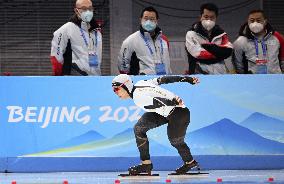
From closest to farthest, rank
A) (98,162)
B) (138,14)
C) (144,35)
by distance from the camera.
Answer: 1. (98,162)
2. (144,35)
3. (138,14)

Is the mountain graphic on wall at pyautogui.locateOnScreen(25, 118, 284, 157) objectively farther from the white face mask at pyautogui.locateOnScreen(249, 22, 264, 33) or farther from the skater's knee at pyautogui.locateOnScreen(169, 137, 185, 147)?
the white face mask at pyautogui.locateOnScreen(249, 22, 264, 33)

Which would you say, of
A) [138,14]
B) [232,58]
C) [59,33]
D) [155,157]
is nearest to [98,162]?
[155,157]

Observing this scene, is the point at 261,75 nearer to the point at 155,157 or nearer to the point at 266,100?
the point at 266,100

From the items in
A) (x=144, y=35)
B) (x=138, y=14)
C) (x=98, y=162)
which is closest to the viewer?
(x=98, y=162)

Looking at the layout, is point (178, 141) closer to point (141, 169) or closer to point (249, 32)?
point (141, 169)

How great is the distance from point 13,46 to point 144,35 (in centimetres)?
552

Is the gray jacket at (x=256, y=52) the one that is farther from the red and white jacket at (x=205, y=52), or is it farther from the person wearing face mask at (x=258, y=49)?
the red and white jacket at (x=205, y=52)

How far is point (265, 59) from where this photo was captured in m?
12.8

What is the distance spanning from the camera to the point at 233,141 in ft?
39.3

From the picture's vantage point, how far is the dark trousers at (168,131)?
37.4 ft

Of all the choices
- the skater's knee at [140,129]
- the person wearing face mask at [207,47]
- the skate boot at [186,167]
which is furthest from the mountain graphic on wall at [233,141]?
the person wearing face mask at [207,47]

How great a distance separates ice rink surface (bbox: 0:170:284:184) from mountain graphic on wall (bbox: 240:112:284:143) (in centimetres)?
66

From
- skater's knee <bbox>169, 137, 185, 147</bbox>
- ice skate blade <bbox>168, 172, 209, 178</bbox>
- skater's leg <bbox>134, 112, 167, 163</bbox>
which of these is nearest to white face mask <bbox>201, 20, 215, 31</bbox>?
skater's leg <bbox>134, 112, 167, 163</bbox>

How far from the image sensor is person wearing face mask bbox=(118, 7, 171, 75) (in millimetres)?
12555
